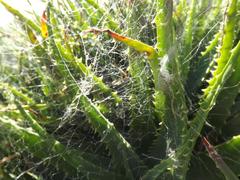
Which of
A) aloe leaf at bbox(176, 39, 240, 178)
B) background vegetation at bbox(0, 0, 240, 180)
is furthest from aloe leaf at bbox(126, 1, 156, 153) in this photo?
aloe leaf at bbox(176, 39, 240, 178)

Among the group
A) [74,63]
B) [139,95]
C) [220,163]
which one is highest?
[74,63]

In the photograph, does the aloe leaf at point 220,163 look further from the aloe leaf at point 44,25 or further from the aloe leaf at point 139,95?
the aloe leaf at point 44,25

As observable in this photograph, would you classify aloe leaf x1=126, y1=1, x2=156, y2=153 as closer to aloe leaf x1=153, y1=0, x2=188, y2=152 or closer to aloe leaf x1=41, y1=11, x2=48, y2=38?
aloe leaf x1=153, y1=0, x2=188, y2=152

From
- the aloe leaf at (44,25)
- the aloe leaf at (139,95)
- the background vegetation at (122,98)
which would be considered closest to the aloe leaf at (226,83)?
the background vegetation at (122,98)

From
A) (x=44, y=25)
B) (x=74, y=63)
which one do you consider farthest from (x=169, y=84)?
(x=44, y=25)

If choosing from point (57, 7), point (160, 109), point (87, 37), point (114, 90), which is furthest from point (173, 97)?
point (57, 7)

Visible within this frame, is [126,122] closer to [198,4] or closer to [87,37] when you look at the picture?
[87,37]

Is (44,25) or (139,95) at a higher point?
(44,25)

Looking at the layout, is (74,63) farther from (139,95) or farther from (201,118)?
(201,118)
